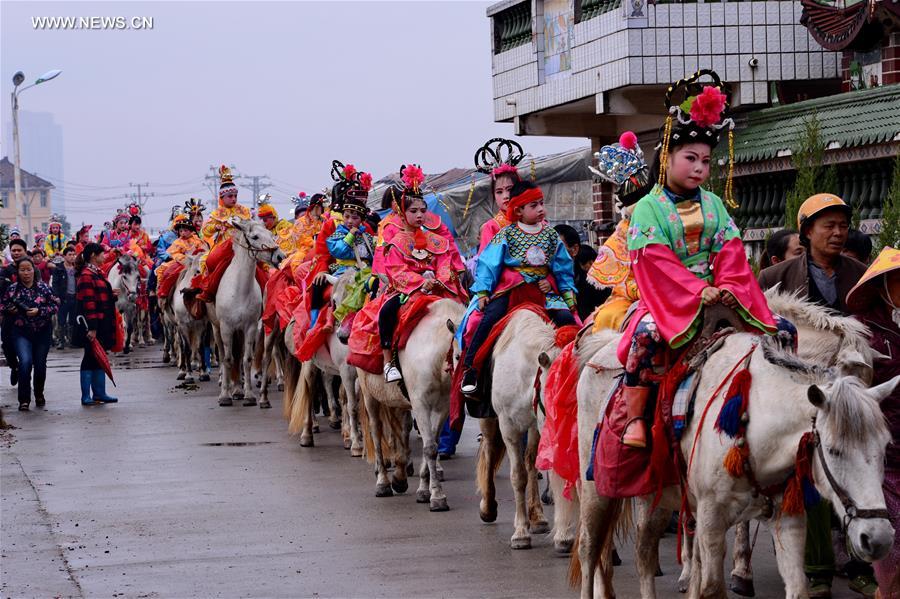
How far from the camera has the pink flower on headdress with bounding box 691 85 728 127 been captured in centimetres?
667

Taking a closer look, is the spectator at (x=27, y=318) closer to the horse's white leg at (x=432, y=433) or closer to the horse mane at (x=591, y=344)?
the horse's white leg at (x=432, y=433)

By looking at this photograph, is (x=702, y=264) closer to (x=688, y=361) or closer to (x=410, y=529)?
(x=688, y=361)

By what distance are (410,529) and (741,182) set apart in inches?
372

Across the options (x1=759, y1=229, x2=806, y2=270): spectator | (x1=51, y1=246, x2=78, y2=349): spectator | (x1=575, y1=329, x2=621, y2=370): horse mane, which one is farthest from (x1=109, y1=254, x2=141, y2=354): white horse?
(x1=575, y1=329, x2=621, y2=370): horse mane

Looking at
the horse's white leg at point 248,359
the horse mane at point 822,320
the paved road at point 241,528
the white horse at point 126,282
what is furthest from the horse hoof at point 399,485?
the white horse at point 126,282

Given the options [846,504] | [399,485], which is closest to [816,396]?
[846,504]

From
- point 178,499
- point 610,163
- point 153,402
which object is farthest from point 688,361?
point 153,402

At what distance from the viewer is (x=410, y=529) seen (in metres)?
9.92

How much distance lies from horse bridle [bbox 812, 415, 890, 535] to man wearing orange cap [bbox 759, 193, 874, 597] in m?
2.27

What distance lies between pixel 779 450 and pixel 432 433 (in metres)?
5.17

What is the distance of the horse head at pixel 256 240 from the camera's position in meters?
17.7

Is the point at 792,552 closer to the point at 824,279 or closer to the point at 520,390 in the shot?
the point at 824,279

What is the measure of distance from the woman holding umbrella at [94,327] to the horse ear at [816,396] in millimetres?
14701

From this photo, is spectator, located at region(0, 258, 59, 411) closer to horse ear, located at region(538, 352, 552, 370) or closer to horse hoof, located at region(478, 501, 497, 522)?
horse hoof, located at region(478, 501, 497, 522)
